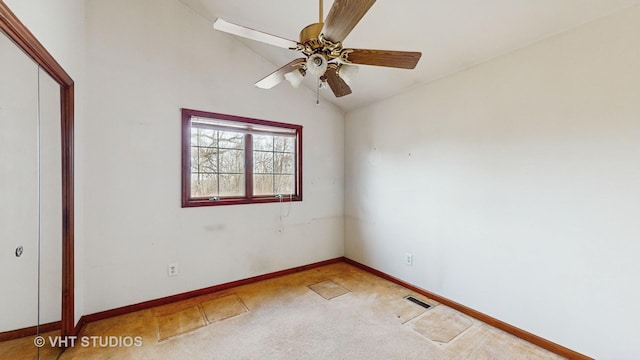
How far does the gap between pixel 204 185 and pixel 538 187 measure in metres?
3.20

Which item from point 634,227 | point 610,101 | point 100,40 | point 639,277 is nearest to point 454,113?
point 610,101

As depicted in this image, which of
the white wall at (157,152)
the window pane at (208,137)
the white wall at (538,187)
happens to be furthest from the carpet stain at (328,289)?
the window pane at (208,137)

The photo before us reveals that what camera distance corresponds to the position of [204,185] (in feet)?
9.70

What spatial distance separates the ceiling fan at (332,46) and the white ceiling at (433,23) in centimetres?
82

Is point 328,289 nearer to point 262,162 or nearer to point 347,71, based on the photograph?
point 262,162

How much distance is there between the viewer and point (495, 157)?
7.52 ft

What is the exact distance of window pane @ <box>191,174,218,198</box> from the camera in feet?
9.47

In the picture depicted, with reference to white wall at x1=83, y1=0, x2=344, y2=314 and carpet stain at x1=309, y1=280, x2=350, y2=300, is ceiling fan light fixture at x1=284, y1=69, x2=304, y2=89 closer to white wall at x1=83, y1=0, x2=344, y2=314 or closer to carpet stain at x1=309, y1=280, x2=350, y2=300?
white wall at x1=83, y1=0, x2=344, y2=314

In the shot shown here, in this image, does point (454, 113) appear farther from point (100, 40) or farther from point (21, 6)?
point (100, 40)

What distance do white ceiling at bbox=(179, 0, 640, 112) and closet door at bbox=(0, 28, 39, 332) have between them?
184 cm

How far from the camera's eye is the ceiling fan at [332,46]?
4.08 ft

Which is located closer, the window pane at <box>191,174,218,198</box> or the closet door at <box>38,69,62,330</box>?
the closet door at <box>38,69,62,330</box>

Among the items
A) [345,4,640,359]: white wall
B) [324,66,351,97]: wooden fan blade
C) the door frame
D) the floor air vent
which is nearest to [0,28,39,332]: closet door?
the door frame

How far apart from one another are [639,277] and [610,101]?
45.2 inches
